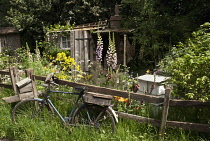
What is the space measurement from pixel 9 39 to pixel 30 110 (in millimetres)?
11340

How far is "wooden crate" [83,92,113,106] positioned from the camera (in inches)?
125

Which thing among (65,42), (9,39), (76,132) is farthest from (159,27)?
(9,39)

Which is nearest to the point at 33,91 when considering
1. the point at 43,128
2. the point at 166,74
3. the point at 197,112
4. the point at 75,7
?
the point at 43,128

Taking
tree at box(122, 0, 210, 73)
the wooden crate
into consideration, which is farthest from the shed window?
the wooden crate

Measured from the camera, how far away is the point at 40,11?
11312 millimetres

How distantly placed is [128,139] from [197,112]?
1.19 meters

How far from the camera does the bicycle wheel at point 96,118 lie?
330cm

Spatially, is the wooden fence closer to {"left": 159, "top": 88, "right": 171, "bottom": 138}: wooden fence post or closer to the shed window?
{"left": 159, "top": 88, "right": 171, "bottom": 138}: wooden fence post

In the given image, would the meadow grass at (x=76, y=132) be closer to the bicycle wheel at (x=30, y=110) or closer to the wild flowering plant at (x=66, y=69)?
the bicycle wheel at (x=30, y=110)

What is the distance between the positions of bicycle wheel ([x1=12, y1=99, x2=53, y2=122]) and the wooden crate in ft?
2.88

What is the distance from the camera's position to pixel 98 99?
3195 millimetres

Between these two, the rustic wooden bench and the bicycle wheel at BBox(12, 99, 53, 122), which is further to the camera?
the rustic wooden bench

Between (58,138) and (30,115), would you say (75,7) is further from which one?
(58,138)

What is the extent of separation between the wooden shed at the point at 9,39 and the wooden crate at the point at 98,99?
11.6 metres
